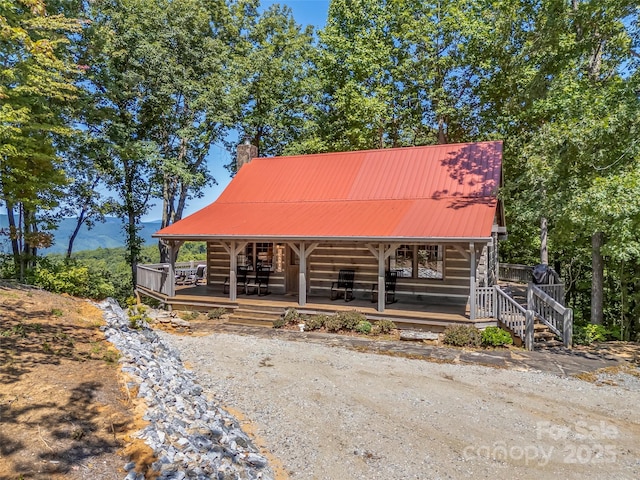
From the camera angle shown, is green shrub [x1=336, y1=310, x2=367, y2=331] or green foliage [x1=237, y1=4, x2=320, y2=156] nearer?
green shrub [x1=336, y1=310, x2=367, y2=331]

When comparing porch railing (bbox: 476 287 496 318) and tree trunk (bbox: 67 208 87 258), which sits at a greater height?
tree trunk (bbox: 67 208 87 258)

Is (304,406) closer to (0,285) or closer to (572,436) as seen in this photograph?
(572,436)

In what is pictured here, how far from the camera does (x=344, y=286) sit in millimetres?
13352

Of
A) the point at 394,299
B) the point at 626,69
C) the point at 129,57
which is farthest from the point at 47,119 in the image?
the point at 626,69

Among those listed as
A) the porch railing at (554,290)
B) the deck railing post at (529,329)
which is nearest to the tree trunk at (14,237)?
the deck railing post at (529,329)

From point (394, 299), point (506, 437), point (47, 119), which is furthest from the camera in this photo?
point (47, 119)

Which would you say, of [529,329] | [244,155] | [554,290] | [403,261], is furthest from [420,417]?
[244,155]

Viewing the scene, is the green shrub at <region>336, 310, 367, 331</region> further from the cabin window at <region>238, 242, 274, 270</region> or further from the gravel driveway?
the cabin window at <region>238, 242, 274, 270</region>

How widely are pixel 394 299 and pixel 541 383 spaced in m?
5.89

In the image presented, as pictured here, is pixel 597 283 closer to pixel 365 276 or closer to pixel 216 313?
pixel 365 276

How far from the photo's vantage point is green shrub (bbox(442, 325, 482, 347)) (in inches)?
391

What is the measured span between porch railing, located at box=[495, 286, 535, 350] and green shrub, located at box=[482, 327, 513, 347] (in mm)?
397

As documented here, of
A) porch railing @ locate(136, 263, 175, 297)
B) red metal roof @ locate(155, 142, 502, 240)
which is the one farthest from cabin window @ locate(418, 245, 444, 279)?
porch railing @ locate(136, 263, 175, 297)

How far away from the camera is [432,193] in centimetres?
1366
